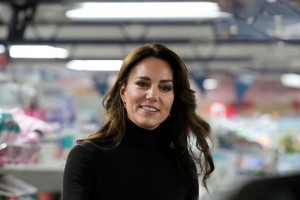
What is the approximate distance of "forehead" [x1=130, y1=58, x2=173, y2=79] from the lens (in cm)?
230

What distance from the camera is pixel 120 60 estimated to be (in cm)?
1712

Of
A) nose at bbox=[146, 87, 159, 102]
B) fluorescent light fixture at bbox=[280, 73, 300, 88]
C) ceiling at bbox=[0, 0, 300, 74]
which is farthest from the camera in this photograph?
fluorescent light fixture at bbox=[280, 73, 300, 88]

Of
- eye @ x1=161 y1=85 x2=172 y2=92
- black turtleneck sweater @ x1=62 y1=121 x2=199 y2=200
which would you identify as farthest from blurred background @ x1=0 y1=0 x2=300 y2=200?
eye @ x1=161 y1=85 x2=172 y2=92

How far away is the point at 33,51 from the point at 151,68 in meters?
13.6

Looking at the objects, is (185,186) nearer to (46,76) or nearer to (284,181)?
(284,181)

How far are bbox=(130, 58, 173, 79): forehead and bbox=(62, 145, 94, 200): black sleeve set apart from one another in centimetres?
33

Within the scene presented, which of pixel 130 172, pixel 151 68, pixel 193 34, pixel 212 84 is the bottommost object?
pixel 212 84

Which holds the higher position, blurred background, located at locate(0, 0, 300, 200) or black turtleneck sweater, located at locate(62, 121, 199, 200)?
black turtleneck sweater, located at locate(62, 121, 199, 200)

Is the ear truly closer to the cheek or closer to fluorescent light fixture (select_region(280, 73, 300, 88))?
the cheek

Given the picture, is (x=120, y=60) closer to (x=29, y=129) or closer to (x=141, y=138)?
(x=29, y=129)

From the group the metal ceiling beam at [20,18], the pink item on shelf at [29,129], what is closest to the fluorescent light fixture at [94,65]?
the metal ceiling beam at [20,18]

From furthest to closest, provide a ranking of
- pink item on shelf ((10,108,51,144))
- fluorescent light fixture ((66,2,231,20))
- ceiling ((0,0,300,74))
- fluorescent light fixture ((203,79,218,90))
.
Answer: fluorescent light fixture ((203,79,218,90)) < fluorescent light fixture ((66,2,231,20)) < ceiling ((0,0,300,74)) < pink item on shelf ((10,108,51,144))

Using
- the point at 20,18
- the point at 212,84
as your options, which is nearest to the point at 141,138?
the point at 20,18

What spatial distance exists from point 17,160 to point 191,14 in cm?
686
